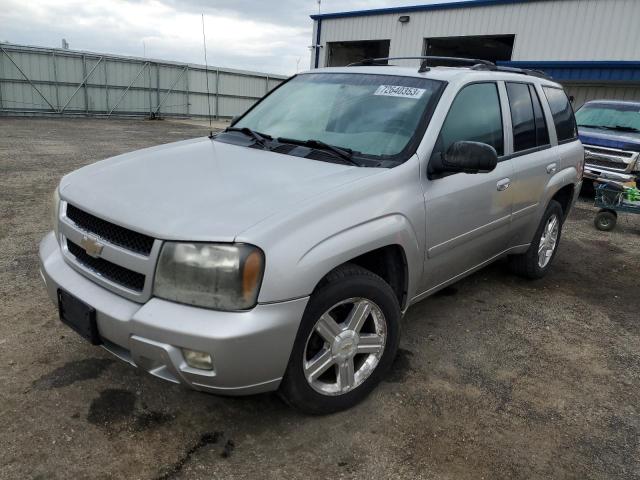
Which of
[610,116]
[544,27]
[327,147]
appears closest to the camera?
[327,147]

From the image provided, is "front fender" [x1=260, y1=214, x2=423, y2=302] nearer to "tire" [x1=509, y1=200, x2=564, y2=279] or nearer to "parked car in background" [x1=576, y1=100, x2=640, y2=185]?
Answer: "tire" [x1=509, y1=200, x2=564, y2=279]

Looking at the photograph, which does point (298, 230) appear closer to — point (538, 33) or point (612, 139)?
point (612, 139)

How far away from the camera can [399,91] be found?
3258 mm

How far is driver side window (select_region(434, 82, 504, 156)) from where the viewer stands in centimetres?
314

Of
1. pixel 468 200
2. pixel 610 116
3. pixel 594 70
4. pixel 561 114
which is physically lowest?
pixel 468 200

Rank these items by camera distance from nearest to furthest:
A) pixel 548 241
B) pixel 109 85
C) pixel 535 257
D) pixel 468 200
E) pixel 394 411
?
pixel 394 411 → pixel 468 200 → pixel 535 257 → pixel 548 241 → pixel 109 85

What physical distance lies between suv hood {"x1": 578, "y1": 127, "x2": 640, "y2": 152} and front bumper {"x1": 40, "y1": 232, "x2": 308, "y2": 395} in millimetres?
8690

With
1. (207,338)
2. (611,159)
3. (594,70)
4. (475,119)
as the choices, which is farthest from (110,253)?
(594,70)

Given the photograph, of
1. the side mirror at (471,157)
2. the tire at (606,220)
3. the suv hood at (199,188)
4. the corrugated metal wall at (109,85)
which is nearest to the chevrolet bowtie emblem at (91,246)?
the suv hood at (199,188)

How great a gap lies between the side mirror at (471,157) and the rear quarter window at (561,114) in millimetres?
2099

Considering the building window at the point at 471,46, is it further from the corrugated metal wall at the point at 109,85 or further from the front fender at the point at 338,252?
the front fender at the point at 338,252

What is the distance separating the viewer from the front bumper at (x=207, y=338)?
2.03 m

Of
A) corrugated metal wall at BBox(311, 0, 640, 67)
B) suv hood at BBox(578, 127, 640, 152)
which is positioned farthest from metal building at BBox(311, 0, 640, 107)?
suv hood at BBox(578, 127, 640, 152)

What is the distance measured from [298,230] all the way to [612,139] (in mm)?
8733
